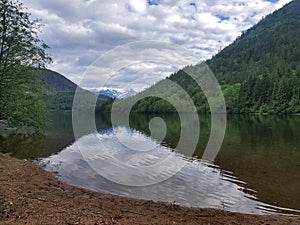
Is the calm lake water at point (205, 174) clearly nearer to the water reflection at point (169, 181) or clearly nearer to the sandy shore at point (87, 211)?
the water reflection at point (169, 181)

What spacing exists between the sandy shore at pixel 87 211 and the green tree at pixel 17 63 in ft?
36.1

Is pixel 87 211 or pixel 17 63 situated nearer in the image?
pixel 87 211

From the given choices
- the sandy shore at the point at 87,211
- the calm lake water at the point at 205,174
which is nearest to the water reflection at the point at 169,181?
the calm lake water at the point at 205,174

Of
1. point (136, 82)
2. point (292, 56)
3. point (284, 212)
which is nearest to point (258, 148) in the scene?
point (136, 82)

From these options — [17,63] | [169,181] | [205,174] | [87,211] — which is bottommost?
[169,181]

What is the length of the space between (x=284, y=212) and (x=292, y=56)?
20343 centimetres

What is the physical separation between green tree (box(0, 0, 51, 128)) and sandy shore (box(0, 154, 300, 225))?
36.1 ft

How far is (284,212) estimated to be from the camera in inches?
546

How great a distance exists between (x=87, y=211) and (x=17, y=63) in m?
17.8

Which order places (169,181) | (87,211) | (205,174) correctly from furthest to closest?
1. (205,174)
2. (169,181)
3. (87,211)

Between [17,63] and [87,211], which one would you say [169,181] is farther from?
[17,63]

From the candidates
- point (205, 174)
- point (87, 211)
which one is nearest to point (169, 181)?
point (205, 174)

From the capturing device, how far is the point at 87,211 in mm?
11289

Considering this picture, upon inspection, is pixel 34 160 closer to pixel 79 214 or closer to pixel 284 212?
pixel 79 214
